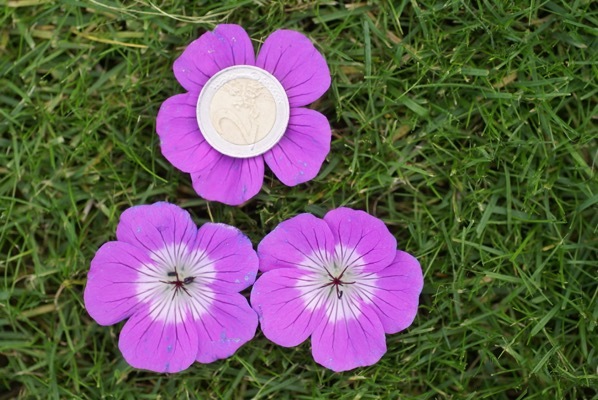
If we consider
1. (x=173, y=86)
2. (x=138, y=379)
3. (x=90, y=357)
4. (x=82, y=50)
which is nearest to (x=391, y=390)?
(x=138, y=379)

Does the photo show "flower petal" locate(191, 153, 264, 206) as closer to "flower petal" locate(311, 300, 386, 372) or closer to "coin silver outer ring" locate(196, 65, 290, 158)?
"coin silver outer ring" locate(196, 65, 290, 158)

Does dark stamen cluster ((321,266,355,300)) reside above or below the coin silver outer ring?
below

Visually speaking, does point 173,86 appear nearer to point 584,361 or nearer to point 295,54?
point 295,54

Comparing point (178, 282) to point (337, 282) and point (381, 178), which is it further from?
point (381, 178)

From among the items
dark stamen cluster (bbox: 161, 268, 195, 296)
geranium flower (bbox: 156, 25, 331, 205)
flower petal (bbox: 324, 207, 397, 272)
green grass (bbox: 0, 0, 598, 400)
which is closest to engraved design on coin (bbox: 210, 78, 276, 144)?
geranium flower (bbox: 156, 25, 331, 205)

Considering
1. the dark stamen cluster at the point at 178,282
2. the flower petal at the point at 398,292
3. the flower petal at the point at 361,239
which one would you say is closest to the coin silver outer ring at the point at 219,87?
the flower petal at the point at 361,239

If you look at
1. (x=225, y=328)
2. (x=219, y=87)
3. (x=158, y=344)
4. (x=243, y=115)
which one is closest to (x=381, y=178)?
(x=243, y=115)
